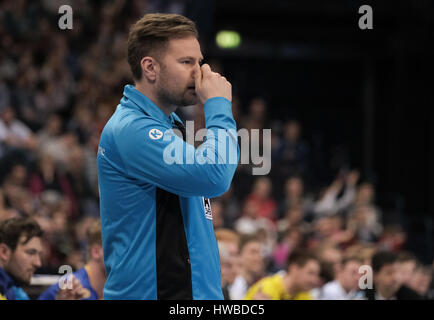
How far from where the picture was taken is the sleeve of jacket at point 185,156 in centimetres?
201

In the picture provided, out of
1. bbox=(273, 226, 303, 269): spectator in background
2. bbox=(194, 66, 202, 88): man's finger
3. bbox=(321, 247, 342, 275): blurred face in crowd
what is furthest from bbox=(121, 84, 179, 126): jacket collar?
bbox=(273, 226, 303, 269): spectator in background

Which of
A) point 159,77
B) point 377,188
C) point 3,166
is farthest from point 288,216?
point 159,77

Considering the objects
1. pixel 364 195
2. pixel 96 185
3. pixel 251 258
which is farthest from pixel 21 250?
pixel 364 195

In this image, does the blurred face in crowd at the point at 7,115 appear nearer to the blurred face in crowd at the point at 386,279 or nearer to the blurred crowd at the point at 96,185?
the blurred crowd at the point at 96,185

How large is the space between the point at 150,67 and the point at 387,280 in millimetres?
3667

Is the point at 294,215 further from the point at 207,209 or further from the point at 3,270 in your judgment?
the point at 207,209

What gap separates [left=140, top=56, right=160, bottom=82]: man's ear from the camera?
2203mm

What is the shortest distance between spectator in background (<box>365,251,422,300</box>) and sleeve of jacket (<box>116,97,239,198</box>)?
3.47m

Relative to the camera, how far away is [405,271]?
5664mm

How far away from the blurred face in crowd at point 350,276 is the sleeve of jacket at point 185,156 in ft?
12.0

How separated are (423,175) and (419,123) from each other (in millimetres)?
1116

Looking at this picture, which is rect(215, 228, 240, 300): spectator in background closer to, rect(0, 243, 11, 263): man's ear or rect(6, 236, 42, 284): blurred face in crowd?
rect(6, 236, 42, 284): blurred face in crowd

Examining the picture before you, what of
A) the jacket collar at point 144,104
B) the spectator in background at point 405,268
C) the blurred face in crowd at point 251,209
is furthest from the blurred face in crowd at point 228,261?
the blurred face in crowd at point 251,209
